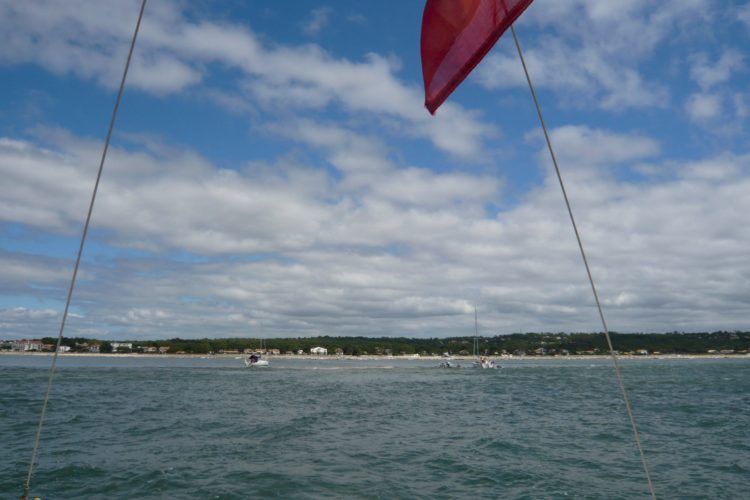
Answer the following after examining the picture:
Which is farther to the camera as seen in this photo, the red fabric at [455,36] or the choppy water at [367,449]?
the choppy water at [367,449]

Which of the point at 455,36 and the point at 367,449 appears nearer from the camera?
the point at 455,36

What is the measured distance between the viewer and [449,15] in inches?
226

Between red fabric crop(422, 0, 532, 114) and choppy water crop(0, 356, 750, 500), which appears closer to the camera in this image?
red fabric crop(422, 0, 532, 114)

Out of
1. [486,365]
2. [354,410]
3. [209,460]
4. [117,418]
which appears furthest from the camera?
[486,365]

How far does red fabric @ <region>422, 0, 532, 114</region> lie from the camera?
16.8ft

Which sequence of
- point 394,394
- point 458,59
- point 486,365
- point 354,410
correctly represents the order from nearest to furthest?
1. point 458,59
2. point 354,410
3. point 394,394
4. point 486,365

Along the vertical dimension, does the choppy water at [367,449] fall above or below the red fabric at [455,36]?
below

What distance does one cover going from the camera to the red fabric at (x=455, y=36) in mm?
5125

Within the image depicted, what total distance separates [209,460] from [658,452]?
16.2m

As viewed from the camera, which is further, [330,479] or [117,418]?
[117,418]

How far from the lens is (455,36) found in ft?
18.7

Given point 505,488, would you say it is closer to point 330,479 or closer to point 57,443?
point 330,479

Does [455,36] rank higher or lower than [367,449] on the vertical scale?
higher

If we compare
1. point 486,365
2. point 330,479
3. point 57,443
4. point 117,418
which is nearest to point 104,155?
point 330,479
